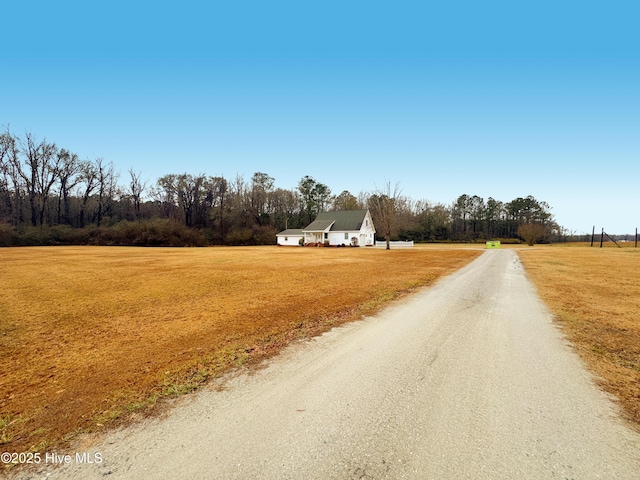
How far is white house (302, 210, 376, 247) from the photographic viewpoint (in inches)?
1805

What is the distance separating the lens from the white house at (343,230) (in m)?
45.8

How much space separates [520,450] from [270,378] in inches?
104

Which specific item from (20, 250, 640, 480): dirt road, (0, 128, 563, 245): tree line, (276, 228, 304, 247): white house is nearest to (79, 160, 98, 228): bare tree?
(0, 128, 563, 245): tree line

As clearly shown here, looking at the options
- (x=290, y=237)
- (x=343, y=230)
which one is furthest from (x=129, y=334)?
(x=290, y=237)

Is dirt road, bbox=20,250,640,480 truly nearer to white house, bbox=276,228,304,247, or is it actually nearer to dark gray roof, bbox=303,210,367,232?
dark gray roof, bbox=303,210,367,232

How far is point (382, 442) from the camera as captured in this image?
252 centimetres

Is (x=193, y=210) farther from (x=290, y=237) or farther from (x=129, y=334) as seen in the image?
(x=129, y=334)

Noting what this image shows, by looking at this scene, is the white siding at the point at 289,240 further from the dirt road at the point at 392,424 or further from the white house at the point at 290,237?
the dirt road at the point at 392,424

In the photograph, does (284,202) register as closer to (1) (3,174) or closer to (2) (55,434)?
(1) (3,174)

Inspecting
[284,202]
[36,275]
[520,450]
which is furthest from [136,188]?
[520,450]

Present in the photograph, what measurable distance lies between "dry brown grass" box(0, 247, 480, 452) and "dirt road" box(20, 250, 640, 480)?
70cm

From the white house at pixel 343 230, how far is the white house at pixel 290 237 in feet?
4.09

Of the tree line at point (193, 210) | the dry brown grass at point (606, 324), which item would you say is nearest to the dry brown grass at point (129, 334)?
the dry brown grass at point (606, 324)

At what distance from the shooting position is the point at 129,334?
5832 mm
